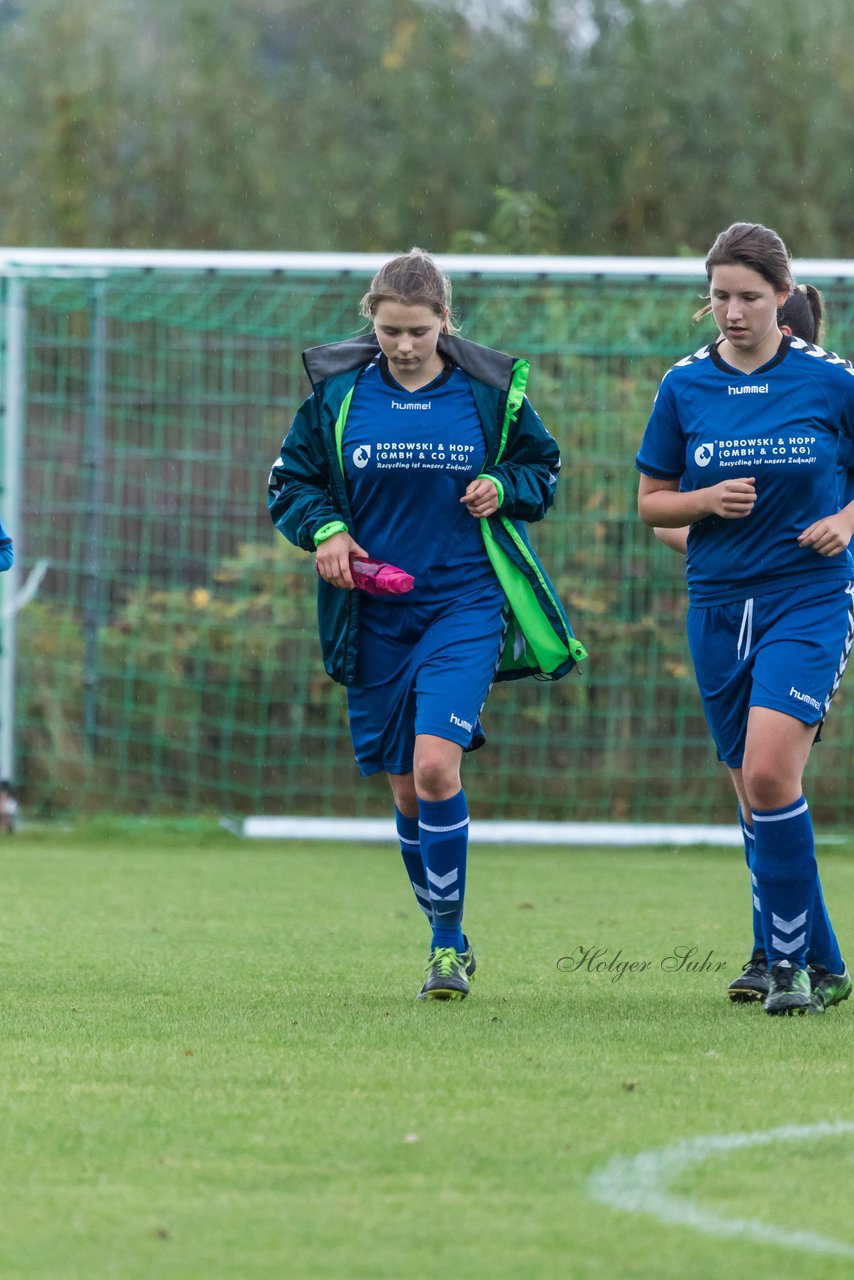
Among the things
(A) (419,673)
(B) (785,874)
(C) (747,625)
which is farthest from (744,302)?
(B) (785,874)

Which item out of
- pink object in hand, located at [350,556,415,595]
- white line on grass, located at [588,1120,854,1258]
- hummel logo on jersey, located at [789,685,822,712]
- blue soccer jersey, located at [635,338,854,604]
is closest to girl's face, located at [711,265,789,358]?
blue soccer jersey, located at [635,338,854,604]

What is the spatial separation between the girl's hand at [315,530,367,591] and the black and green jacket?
13cm

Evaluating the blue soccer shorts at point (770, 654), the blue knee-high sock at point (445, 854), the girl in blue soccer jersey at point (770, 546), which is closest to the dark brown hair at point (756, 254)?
the girl in blue soccer jersey at point (770, 546)

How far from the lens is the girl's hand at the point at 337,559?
5.39 m

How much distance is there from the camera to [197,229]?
67.2 ft

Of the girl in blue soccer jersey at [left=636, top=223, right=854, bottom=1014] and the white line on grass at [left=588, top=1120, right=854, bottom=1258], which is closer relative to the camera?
the white line on grass at [left=588, top=1120, right=854, bottom=1258]

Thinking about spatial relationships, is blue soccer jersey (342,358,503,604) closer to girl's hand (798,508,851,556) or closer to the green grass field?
girl's hand (798,508,851,556)

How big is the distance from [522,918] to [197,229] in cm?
1420

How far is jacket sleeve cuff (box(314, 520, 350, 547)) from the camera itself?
543 cm

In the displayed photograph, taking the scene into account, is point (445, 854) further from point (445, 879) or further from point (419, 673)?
point (419, 673)

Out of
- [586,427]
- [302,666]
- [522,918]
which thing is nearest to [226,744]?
[302,666]

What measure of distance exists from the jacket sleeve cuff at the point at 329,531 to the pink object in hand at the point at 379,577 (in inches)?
3.3

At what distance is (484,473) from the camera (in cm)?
554

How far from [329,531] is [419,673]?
468 mm
